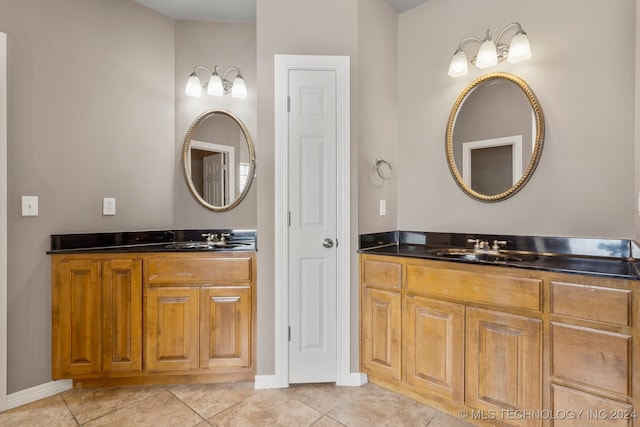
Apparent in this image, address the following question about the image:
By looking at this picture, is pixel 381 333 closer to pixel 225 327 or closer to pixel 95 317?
pixel 225 327

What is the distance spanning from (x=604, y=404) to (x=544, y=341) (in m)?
0.30

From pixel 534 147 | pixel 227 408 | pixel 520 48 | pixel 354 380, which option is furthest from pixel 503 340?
pixel 520 48

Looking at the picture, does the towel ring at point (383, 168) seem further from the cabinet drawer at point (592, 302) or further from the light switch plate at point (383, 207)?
the cabinet drawer at point (592, 302)

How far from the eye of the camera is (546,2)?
2.06 metres

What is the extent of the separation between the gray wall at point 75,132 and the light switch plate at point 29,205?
0.09 feet

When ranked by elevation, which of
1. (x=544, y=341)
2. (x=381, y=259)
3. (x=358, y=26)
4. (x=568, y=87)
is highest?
(x=358, y=26)

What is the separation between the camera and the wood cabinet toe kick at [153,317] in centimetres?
215

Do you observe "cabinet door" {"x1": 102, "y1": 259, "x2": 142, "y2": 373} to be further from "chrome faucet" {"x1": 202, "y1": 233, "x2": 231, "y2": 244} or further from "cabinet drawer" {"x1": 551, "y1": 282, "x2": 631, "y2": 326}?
"cabinet drawer" {"x1": 551, "y1": 282, "x2": 631, "y2": 326}

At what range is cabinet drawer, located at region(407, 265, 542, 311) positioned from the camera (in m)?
1.60

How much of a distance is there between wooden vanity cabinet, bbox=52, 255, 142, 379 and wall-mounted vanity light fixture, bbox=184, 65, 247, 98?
142 centimetres

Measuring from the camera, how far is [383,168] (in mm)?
2557

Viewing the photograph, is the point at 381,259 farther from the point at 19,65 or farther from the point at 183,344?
the point at 19,65

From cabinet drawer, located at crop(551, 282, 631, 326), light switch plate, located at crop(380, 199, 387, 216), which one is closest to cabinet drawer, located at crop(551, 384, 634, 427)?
cabinet drawer, located at crop(551, 282, 631, 326)

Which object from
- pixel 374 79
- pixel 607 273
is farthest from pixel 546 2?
pixel 607 273
